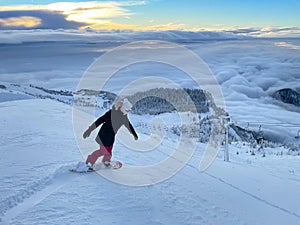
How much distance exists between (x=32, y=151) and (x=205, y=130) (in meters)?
17.1

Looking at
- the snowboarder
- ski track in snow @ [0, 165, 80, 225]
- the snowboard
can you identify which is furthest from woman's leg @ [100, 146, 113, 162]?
ski track in snow @ [0, 165, 80, 225]

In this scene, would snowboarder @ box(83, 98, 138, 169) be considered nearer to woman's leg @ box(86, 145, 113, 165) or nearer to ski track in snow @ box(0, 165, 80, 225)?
woman's leg @ box(86, 145, 113, 165)

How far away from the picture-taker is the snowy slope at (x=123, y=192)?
20.1ft

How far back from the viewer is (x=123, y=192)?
23.0 feet

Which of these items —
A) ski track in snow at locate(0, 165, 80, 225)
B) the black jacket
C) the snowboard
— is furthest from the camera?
the black jacket

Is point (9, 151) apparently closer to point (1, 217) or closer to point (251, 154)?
point (1, 217)

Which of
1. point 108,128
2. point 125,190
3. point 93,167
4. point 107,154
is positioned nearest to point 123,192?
point 125,190

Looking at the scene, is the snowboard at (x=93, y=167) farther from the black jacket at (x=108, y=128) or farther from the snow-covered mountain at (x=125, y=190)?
the black jacket at (x=108, y=128)

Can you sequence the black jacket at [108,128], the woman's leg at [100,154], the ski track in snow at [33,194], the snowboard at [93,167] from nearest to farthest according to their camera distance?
the ski track in snow at [33,194] < the snowboard at [93,167] < the woman's leg at [100,154] < the black jacket at [108,128]

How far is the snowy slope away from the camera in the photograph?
20.1 feet

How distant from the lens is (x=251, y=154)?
15.6 meters

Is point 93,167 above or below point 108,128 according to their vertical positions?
below

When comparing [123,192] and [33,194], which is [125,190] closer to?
[123,192]

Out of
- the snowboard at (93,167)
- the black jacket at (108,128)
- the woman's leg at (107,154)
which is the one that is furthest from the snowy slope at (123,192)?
the black jacket at (108,128)
